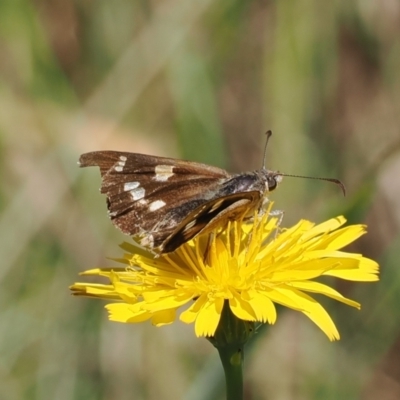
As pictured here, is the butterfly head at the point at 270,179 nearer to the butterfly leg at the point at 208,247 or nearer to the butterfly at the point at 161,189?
the butterfly at the point at 161,189

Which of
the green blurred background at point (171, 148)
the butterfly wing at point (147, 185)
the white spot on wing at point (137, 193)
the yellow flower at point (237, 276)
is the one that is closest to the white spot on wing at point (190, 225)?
the yellow flower at point (237, 276)

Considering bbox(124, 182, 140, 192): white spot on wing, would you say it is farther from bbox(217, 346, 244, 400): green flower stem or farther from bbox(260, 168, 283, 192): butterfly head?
bbox(217, 346, 244, 400): green flower stem

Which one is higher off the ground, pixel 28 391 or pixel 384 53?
pixel 384 53

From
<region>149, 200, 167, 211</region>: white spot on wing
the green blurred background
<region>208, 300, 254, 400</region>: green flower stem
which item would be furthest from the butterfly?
the green blurred background

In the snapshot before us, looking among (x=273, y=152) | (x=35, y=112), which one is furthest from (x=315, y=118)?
(x=35, y=112)

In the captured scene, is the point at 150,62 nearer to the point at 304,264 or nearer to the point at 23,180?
the point at 23,180

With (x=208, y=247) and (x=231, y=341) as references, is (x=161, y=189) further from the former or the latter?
(x=231, y=341)
